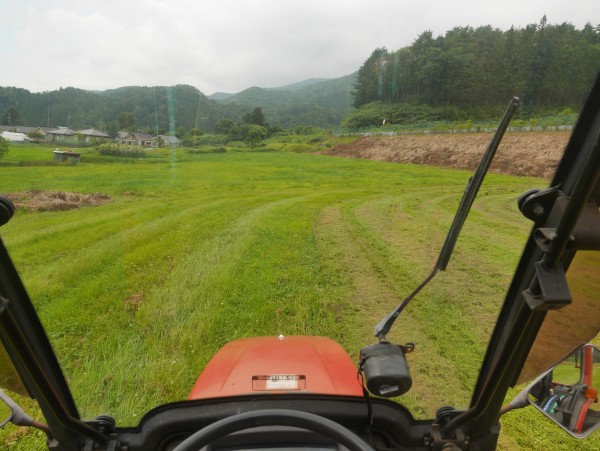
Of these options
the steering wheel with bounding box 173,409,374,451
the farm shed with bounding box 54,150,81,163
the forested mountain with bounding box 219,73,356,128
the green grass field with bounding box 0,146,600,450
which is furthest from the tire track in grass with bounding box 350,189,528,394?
the farm shed with bounding box 54,150,81,163

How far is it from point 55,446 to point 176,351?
1.17 meters

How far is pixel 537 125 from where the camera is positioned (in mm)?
1183

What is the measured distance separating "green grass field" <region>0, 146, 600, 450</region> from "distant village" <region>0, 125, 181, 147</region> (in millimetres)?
92

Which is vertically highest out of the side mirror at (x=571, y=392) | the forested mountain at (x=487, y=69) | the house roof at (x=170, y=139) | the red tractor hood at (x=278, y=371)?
the forested mountain at (x=487, y=69)

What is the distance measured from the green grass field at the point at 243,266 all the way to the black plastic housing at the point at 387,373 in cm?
71

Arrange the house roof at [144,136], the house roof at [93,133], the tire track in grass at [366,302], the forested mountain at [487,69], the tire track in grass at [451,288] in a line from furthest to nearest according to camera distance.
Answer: the tire track in grass at [451,288] → the tire track in grass at [366,302] → the house roof at [144,136] → the house roof at [93,133] → the forested mountain at [487,69]

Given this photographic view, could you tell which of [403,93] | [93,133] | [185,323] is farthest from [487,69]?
[185,323]

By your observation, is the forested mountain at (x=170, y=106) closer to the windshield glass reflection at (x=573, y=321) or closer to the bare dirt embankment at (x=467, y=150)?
the bare dirt embankment at (x=467, y=150)

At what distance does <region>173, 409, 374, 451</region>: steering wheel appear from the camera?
86cm

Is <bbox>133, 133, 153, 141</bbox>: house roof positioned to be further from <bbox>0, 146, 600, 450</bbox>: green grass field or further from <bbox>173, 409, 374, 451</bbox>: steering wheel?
<bbox>173, 409, 374, 451</bbox>: steering wheel

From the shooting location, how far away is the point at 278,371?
4.82 ft

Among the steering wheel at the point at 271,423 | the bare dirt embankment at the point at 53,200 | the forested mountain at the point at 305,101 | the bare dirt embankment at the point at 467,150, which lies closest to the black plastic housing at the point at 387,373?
the steering wheel at the point at 271,423

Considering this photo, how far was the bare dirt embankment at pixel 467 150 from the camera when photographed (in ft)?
3.65

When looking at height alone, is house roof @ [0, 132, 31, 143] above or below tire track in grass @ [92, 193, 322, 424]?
above
